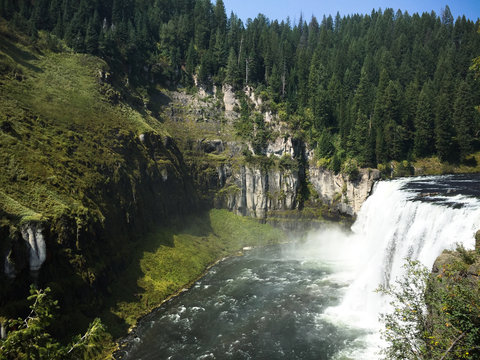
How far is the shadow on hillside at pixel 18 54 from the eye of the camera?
5366cm

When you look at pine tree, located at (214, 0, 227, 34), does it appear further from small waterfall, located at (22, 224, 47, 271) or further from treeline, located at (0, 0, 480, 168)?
small waterfall, located at (22, 224, 47, 271)

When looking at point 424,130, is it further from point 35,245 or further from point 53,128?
point 35,245

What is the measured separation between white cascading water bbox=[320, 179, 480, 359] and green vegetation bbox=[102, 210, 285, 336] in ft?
66.9

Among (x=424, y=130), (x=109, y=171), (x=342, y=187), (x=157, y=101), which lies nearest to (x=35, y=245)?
(x=109, y=171)

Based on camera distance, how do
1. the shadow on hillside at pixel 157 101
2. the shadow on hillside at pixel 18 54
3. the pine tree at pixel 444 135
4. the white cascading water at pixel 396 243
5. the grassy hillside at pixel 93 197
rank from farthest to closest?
1. the shadow on hillside at pixel 157 101
2. the pine tree at pixel 444 135
3. the shadow on hillside at pixel 18 54
4. the grassy hillside at pixel 93 197
5. the white cascading water at pixel 396 243

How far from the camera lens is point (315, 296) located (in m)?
38.5

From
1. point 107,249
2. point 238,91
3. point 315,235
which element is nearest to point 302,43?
point 238,91

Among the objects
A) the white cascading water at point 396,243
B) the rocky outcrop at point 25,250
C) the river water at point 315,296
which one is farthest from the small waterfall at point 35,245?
the white cascading water at point 396,243

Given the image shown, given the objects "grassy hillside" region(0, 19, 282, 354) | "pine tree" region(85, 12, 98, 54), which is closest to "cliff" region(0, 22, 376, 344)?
"grassy hillside" region(0, 19, 282, 354)

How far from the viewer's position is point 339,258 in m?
53.3

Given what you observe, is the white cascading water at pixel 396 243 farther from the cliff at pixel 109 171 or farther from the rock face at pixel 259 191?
the rock face at pixel 259 191

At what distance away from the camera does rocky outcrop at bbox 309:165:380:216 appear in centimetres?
6066

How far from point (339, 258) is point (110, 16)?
10303cm

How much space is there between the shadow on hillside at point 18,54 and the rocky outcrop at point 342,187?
58848 mm
